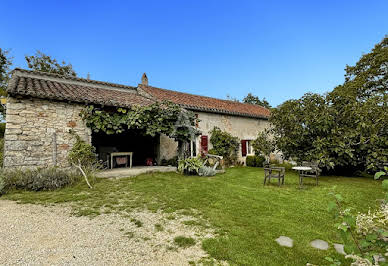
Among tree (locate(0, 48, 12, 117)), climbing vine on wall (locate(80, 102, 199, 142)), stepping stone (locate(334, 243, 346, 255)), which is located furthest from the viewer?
tree (locate(0, 48, 12, 117))

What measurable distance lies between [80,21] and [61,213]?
1021 centimetres

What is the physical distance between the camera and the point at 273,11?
966cm

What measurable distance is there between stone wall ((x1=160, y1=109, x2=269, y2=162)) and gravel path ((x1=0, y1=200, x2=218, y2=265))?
703cm

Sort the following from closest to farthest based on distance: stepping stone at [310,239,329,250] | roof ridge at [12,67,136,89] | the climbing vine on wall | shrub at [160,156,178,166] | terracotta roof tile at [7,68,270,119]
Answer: stepping stone at [310,239,329,250] → terracotta roof tile at [7,68,270,119] → the climbing vine on wall → roof ridge at [12,67,136,89] → shrub at [160,156,178,166]

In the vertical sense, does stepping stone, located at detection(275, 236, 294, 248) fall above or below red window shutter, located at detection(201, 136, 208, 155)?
below

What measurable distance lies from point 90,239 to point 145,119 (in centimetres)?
598

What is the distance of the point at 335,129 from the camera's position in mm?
8773

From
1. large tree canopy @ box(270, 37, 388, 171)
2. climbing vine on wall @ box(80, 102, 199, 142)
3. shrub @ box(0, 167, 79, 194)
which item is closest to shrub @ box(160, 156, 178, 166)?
climbing vine on wall @ box(80, 102, 199, 142)

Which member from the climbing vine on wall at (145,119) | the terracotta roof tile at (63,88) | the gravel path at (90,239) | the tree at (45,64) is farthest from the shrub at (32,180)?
the tree at (45,64)

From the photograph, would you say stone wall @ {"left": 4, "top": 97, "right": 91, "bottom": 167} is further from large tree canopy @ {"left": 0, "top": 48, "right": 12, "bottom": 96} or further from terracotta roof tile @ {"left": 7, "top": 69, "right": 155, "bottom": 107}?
large tree canopy @ {"left": 0, "top": 48, "right": 12, "bottom": 96}

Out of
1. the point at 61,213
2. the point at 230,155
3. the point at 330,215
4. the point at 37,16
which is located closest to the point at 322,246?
the point at 330,215

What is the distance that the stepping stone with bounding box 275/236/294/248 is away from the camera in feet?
9.65

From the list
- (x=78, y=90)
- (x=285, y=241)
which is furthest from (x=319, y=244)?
(x=78, y=90)

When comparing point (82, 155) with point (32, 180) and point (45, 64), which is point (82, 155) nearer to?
point (32, 180)
